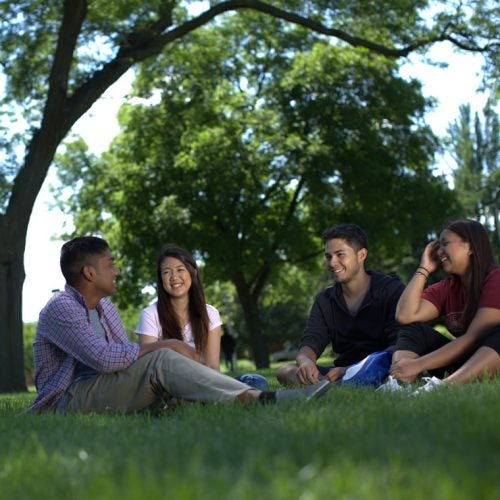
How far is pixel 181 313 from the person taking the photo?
28.6 feet

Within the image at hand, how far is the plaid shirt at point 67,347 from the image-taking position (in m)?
6.46

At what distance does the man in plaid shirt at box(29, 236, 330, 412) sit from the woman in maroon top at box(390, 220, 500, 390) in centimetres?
169

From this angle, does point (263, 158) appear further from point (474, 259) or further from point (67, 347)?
point (67, 347)

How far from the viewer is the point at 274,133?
30891mm

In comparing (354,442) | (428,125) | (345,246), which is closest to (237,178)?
(428,125)

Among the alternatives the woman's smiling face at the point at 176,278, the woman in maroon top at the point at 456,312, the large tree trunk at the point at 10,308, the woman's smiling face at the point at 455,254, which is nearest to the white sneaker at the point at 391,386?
the woman in maroon top at the point at 456,312

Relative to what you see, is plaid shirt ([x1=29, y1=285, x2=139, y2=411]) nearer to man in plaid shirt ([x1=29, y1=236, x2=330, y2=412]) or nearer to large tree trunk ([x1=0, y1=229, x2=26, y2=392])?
man in plaid shirt ([x1=29, y1=236, x2=330, y2=412])

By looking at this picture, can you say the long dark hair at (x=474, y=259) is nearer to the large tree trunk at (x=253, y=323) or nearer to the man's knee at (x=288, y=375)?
the man's knee at (x=288, y=375)

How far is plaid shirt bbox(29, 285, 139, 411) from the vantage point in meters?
6.46

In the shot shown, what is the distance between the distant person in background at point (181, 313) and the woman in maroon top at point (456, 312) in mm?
1512

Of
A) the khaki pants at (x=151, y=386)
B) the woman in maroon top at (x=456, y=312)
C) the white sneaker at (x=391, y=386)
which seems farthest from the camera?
the woman in maroon top at (x=456, y=312)

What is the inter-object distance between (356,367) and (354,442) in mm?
4469

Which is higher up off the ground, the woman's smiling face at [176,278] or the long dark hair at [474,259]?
the woman's smiling face at [176,278]

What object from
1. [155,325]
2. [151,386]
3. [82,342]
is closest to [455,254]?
[155,325]
